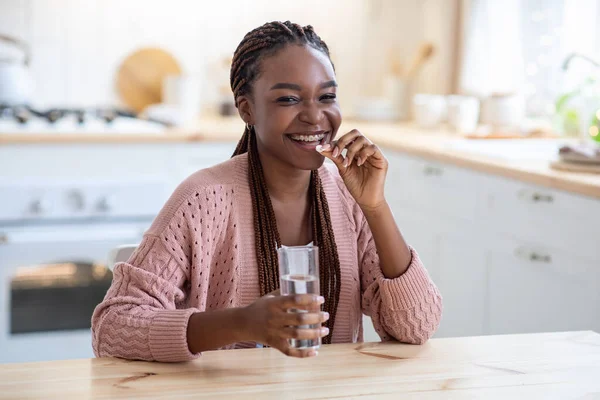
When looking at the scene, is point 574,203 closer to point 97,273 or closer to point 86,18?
point 97,273

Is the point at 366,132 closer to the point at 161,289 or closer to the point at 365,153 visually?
the point at 365,153

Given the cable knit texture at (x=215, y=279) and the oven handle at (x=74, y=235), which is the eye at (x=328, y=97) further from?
the oven handle at (x=74, y=235)

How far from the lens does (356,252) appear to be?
4.88 ft

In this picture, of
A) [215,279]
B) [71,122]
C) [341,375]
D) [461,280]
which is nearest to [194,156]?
[71,122]

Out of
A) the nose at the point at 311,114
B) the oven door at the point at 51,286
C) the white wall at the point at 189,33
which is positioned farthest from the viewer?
the white wall at the point at 189,33

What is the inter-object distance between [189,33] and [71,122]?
3.01ft

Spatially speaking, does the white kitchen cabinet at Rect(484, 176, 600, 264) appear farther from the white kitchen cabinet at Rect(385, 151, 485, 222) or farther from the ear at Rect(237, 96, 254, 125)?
the ear at Rect(237, 96, 254, 125)

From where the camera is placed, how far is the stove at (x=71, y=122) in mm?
3104

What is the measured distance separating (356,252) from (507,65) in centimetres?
245

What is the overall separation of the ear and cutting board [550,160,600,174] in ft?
3.64

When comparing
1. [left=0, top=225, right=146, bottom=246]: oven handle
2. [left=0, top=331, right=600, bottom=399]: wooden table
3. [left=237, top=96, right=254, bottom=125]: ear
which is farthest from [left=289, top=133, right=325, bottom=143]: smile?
[left=0, top=225, right=146, bottom=246]: oven handle

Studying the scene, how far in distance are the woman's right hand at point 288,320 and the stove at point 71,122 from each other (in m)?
2.15

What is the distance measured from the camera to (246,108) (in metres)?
1.50

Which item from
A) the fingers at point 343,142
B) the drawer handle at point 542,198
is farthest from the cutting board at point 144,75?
the fingers at point 343,142
